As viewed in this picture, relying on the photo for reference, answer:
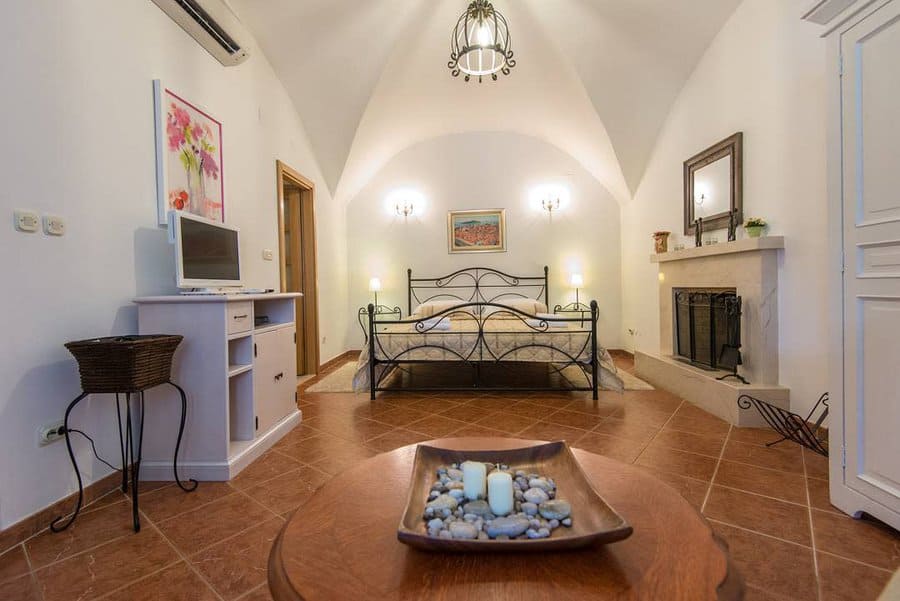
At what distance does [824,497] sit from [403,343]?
269 centimetres

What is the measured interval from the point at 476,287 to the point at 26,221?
14.8 ft

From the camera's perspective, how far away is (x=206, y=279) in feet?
7.17

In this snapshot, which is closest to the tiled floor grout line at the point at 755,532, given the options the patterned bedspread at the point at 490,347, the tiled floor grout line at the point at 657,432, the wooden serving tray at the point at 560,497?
the tiled floor grout line at the point at 657,432

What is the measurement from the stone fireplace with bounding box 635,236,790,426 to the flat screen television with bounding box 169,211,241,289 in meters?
3.34

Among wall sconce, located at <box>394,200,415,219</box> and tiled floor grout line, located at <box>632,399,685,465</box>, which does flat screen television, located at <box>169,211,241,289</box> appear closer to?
tiled floor grout line, located at <box>632,399,685,465</box>

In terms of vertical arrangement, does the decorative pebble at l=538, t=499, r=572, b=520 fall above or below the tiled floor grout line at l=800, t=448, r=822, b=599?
above

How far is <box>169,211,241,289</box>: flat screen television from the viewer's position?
197cm

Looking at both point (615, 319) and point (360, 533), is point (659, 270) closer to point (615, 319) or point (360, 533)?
point (615, 319)

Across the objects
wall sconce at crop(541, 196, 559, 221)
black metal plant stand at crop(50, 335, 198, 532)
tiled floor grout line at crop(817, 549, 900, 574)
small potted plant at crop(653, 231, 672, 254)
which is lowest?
tiled floor grout line at crop(817, 549, 900, 574)

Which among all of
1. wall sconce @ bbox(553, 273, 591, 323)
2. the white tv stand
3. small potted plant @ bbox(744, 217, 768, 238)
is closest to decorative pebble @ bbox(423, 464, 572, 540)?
the white tv stand

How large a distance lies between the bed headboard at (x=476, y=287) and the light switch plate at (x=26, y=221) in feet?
13.6

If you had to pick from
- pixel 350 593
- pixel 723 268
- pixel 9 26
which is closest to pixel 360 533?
pixel 350 593

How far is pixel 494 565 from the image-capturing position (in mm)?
706

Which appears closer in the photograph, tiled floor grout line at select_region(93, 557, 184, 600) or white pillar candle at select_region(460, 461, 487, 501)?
white pillar candle at select_region(460, 461, 487, 501)
